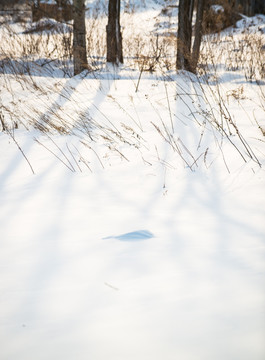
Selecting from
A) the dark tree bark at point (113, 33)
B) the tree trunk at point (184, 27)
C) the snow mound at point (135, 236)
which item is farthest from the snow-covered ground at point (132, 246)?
the dark tree bark at point (113, 33)

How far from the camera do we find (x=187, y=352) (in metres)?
0.74

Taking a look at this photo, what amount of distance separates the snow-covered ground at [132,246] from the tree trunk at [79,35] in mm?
2472

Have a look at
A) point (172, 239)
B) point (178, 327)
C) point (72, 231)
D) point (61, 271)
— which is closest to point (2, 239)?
point (72, 231)

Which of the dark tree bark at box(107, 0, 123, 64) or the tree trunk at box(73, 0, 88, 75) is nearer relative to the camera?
the tree trunk at box(73, 0, 88, 75)

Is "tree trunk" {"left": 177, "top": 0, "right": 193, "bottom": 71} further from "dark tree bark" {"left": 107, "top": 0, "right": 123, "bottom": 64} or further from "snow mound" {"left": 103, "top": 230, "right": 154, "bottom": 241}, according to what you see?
"snow mound" {"left": 103, "top": 230, "right": 154, "bottom": 241}

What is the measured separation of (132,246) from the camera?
3.84ft

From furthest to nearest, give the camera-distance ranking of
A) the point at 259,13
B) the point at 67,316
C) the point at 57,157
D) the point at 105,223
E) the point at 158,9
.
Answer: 1. the point at 158,9
2. the point at 259,13
3. the point at 57,157
4. the point at 105,223
5. the point at 67,316

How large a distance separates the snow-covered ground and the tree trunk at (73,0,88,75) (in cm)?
247

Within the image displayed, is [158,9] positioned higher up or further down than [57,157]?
higher up

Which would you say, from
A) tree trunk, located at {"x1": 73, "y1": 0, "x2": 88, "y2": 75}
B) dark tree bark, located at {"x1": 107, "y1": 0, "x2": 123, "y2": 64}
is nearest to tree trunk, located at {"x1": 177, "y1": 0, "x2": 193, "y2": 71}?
dark tree bark, located at {"x1": 107, "y1": 0, "x2": 123, "y2": 64}

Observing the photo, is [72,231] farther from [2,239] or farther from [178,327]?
[178,327]

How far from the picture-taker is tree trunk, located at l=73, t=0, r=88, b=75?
4535 mm

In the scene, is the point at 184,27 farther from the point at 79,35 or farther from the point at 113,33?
the point at 79,35

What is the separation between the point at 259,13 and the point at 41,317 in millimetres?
14001
